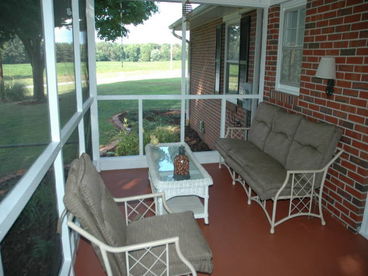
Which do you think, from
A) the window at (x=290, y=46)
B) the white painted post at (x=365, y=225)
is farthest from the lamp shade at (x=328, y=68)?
the white painted post at (x=365, y=225)

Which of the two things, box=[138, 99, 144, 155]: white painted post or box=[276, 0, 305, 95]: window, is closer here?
box=[276, 0, 305, 95]: window

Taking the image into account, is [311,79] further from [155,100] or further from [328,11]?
[155,100]

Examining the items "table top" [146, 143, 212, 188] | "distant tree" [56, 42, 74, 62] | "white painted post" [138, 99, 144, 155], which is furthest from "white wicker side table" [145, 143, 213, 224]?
"distant tree" [56, 42, 74, 62]

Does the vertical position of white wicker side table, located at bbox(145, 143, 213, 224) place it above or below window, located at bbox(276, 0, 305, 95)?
below

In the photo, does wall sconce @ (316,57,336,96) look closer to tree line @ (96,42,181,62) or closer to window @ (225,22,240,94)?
window @ (225,22,240,94)

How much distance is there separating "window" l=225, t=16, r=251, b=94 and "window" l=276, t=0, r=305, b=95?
581 mm

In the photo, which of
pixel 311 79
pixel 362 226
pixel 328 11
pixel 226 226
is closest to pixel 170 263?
pixel 226 226

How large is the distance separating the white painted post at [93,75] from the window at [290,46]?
2579 millimetres

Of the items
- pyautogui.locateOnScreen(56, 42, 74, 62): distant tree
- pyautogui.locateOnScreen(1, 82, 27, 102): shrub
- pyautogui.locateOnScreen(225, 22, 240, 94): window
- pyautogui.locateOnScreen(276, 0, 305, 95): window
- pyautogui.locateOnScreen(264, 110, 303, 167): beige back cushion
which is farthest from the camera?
pyautogui.locateOnScreen(225, 22, 240, 94): window

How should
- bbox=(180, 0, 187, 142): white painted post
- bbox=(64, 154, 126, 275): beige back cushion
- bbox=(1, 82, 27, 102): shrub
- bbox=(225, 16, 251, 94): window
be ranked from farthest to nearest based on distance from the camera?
bbox=(225, 16, 251, 94): window < bbox=(180, 0, 187, 142): white painted post < bbox=(64, 154, 126, 275): beige back cushion < bbox=(1, 82, 27, 102): shrub

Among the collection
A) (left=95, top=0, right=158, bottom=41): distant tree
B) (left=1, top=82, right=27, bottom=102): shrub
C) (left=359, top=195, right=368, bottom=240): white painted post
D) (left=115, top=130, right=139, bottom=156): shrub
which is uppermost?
(left=95, top=0, right=158, bottom=41): distant tree

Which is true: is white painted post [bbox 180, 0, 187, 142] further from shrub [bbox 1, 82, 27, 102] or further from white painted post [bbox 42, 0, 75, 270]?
shrub [bbox 1, 82, 27, 102]

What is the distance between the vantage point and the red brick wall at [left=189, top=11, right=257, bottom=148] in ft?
16.3

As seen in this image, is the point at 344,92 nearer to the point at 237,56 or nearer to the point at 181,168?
the point at 181,168
